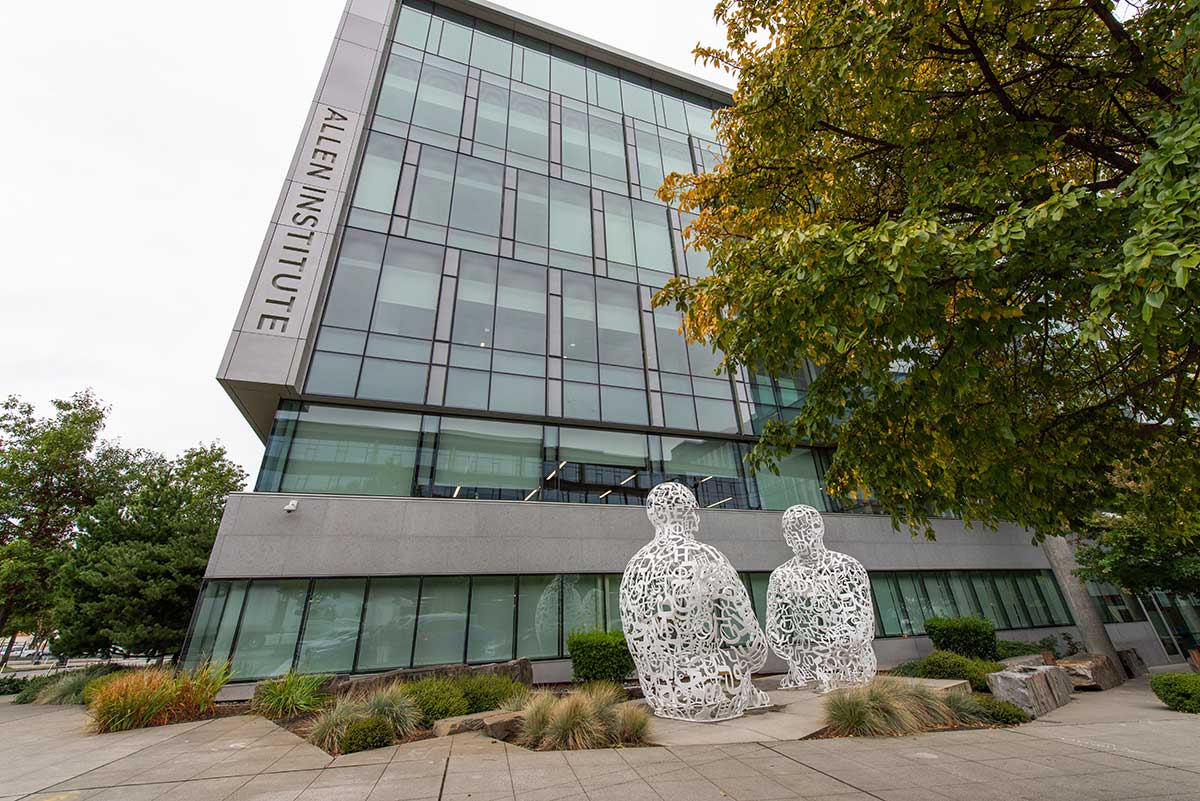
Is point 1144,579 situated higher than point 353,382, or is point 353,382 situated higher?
point 353,382

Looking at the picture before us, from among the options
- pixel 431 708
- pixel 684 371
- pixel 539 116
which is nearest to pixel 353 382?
pixel 431 708

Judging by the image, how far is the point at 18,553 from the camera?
15.2 m

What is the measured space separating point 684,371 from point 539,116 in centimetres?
1345

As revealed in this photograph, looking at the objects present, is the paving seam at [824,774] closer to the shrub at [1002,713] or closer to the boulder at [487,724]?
the boulder at [487,724]

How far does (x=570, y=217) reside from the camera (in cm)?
1989

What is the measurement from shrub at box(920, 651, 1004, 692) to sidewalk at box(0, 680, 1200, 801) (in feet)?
11.5

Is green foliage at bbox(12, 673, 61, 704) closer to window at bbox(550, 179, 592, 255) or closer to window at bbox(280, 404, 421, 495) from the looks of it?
window at bbox(280, 404, 421, 495)

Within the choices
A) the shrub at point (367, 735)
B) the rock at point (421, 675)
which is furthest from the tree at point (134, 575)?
the shrub at point (367, 735)

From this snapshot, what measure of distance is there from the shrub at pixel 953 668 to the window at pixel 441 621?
11.4 meters

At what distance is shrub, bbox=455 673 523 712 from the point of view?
9180 mm

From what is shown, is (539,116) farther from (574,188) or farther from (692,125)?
(692,125)

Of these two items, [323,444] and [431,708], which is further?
[323,444]

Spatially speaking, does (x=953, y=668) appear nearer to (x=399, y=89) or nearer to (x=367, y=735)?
(x=367, y=735)

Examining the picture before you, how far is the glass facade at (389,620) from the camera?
11.1 meters
